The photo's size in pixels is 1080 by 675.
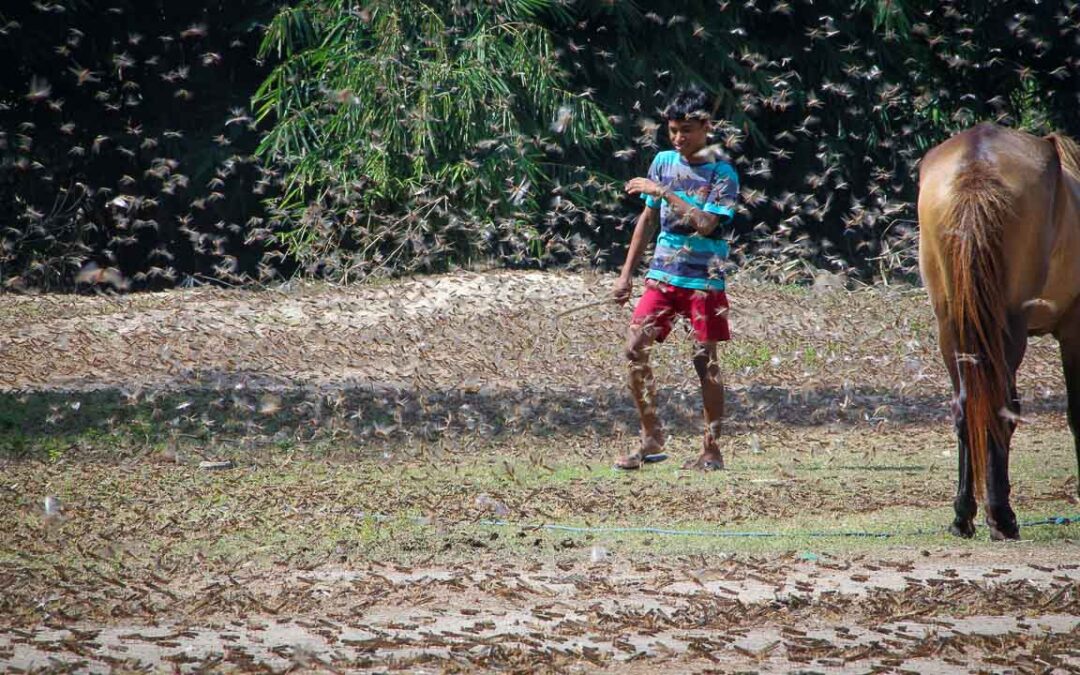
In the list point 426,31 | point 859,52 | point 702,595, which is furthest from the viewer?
point 859,52

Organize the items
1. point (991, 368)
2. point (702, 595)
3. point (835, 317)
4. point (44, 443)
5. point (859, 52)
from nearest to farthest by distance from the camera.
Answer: point (702, 595) < point (991, 368) < point (44, 443) < point (835, 317) < point (859, 52)

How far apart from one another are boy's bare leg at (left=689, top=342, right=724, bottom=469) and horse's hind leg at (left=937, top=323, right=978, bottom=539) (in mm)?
1913

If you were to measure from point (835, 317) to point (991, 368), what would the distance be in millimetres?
8724

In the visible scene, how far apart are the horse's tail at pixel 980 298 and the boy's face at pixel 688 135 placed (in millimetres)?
2012

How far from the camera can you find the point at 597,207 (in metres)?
19.7

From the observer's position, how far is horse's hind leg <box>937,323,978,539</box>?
6191 mm

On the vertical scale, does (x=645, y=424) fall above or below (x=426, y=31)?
below

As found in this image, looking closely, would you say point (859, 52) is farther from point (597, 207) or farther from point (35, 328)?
Answer: point (35, 328)

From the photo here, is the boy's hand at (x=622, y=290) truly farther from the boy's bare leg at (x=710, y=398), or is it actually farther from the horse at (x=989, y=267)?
the horse at (x=989, y=267)

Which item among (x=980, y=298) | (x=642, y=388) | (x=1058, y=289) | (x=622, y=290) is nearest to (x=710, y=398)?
(x=642, y=388)

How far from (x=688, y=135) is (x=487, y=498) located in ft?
7.71

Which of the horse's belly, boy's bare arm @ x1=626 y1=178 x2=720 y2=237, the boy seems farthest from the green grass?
boy's bare arm @ x1=626 y1=178 x2=720 y2=237

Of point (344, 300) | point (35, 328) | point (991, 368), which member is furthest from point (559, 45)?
point (991, 368)

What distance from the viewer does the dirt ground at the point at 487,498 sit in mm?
4629
